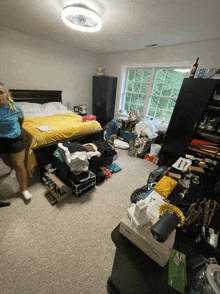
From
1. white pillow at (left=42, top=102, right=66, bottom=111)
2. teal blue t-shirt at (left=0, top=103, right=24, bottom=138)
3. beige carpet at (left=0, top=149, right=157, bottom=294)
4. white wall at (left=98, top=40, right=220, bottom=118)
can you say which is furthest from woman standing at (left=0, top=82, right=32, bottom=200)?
white wall at (left=98, top=40, right=220, bottom=118)

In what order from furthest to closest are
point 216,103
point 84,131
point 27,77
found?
point 27,77
point 84,131
point 216,103

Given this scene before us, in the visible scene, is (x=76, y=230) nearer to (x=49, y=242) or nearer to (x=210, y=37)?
(x=49, y=242)

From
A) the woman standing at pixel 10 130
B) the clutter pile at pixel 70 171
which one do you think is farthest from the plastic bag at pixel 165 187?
the woman standing at pixel 10 130

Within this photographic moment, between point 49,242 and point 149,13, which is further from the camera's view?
point 149,13

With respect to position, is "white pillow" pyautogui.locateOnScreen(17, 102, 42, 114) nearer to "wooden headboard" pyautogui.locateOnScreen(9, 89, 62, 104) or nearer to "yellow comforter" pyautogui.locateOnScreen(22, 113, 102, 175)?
"wooden headboard" pyautogui.locateOnScreen(9, 89, 62, 104)

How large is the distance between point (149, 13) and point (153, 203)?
8.17 ft

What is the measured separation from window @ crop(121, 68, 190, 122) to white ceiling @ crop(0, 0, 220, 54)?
0.77 metres

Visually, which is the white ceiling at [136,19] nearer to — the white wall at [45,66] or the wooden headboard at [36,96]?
the white wall at [45,66]

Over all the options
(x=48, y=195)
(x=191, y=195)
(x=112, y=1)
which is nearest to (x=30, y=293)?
(x=48, y=195)

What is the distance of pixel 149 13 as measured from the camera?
1.79 metres

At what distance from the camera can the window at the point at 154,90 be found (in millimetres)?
3438

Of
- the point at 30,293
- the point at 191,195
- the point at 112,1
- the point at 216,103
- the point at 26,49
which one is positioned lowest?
the point at 30,293

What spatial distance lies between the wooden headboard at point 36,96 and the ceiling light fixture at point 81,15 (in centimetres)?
236

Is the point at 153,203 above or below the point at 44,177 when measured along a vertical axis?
above
